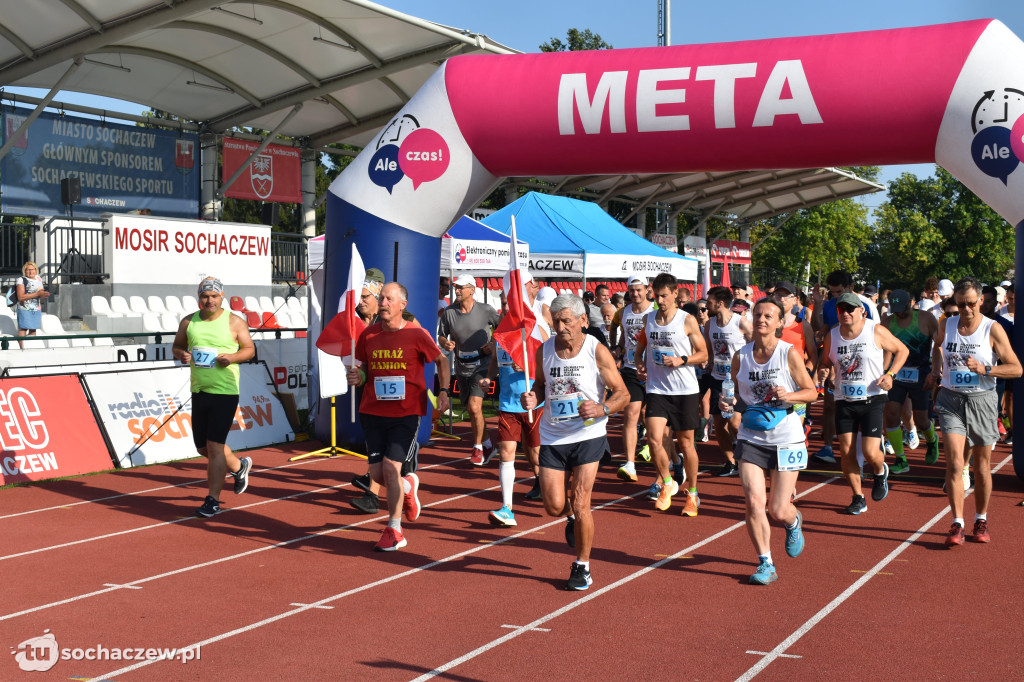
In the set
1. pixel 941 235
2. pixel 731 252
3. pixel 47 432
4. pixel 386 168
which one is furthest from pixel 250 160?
pixel 941 235

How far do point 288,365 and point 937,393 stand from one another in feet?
28.1

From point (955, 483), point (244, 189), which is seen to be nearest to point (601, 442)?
point (955, 483)

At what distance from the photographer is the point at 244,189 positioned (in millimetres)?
25734

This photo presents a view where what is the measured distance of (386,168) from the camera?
1167 cm

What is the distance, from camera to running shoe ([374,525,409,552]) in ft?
25.2

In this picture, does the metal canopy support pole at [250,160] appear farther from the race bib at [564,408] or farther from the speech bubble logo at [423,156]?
the race bib at [564,408]

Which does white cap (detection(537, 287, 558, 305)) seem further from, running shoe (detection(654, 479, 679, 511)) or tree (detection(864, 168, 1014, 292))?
tree (detection(864, 168, 1014, 292))

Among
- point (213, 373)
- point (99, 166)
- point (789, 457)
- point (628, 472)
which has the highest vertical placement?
point (99, 166)

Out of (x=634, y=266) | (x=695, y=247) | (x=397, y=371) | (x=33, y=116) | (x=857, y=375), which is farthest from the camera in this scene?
(x=695, y=247)

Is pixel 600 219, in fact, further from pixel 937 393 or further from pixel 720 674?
pixel 720 674

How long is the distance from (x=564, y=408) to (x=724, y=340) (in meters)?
4.32

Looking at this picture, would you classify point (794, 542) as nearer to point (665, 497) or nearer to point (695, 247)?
point (665, 497)

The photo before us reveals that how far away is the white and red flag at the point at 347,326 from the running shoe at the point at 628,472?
118 inches

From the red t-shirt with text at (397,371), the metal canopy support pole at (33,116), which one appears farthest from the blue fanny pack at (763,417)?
the metal canopy support pole at (33,116)
